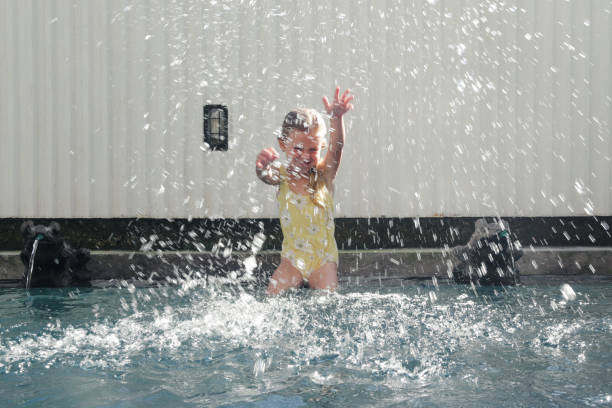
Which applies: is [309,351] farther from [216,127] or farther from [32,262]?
[216,127]

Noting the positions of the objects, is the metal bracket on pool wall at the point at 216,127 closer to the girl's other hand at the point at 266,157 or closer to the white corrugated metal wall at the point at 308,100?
the white corrugated metal wall at the point at 308,100

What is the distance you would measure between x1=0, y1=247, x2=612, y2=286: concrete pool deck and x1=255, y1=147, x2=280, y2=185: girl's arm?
5.54 feet

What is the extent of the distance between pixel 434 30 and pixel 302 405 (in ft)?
18.7

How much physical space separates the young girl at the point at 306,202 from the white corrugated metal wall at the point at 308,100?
2188 mm

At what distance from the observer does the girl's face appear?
540cm

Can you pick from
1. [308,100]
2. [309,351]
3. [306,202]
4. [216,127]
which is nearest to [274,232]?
[216,127]

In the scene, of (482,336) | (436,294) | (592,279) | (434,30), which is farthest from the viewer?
(434,30)

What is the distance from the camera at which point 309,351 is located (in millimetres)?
3795

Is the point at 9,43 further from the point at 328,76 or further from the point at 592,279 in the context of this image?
the point at 592,279

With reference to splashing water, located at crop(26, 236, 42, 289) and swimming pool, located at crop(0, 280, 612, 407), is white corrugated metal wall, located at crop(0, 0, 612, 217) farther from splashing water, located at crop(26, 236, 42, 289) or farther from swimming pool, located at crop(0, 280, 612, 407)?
swimming pool, located at crop(0, 280, 612, 407)

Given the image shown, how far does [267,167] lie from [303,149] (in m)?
0.31

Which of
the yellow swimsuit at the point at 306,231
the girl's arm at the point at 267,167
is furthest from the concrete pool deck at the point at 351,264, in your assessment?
the girl's arm at the point at 267,167

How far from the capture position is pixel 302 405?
117 inches

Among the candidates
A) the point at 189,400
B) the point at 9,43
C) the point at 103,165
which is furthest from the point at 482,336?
the point at 9,43
